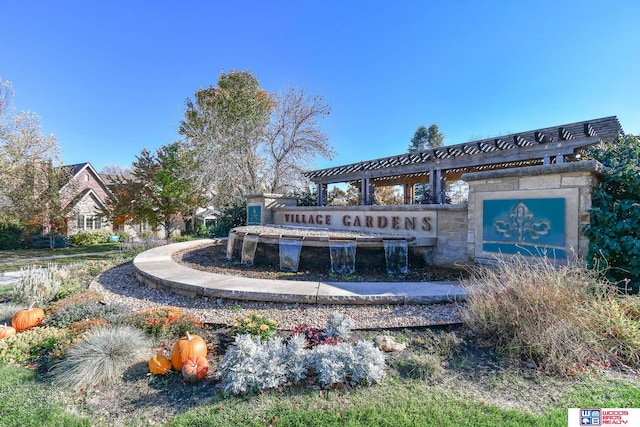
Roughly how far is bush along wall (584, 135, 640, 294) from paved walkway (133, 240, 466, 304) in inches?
76.1

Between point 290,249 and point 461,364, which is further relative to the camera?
point 290,249

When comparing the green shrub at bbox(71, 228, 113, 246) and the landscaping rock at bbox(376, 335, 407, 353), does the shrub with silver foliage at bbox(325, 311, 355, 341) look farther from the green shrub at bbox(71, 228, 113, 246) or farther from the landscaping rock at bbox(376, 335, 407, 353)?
the green shrub at bbox(71, 228, 113, 246)

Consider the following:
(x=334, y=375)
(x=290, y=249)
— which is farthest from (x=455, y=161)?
(x=334, y=375)

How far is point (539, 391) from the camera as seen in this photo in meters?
2.38

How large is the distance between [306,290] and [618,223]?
439 centimetres

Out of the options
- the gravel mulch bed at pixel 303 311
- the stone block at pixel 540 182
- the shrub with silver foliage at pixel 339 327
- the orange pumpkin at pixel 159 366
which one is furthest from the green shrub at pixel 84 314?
the stone block at pixel 540 182

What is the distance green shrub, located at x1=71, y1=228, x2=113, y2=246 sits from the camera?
1992cm

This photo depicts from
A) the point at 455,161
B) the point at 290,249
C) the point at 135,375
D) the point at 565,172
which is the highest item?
the point at 455,161

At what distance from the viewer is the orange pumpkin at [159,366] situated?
2703 mm

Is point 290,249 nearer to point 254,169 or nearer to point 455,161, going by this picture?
point 455,161

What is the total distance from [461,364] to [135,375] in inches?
123

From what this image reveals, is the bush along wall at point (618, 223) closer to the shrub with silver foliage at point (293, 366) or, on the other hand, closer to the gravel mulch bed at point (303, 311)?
the gravel mulch bed at point (303, 311)

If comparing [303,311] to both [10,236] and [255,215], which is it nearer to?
[255,215]

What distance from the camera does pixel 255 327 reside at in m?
3.11
